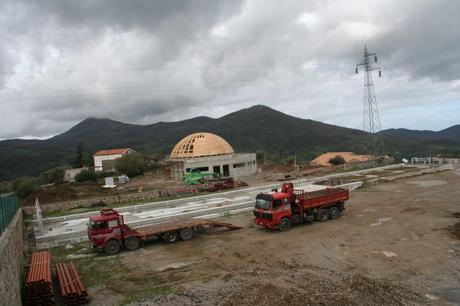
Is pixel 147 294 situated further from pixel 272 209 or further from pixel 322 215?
pixel 322 215

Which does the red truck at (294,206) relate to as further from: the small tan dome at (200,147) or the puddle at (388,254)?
the small tan dome at (200,147)

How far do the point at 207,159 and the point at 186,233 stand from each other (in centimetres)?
3123

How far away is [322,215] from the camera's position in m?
22.6

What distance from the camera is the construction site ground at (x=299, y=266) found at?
11836mm

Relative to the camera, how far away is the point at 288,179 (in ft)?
148

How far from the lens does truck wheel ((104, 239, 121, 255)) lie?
18.3m

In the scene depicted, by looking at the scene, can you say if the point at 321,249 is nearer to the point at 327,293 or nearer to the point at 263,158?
the point at 327,293

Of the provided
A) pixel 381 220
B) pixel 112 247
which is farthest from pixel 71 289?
pixel 381 220

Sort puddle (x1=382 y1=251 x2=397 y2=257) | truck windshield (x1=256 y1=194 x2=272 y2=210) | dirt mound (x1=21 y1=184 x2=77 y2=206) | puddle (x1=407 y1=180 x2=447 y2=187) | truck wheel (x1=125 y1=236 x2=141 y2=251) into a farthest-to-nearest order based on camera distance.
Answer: dirt mound (x1=21 y1=184 x2=77 y2=206), puddle (x1=407 y1=180 x2=447 y2=187), truck windshield (x1=256 y1=194 x2=272 y2=210), truck wheel (x1=125 y1=236 x2=141 y2=251), puddle (x1=382 y1=251 x2=397 y2=257)

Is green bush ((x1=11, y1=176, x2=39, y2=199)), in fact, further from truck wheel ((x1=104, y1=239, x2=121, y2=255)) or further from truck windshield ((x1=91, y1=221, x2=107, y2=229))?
truck wheel ((x1=104, y1=239, x2=121, y2=255))

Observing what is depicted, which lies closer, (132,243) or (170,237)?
(132,243)

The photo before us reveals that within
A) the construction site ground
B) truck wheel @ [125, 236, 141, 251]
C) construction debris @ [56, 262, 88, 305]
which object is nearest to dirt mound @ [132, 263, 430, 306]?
the construction site ground

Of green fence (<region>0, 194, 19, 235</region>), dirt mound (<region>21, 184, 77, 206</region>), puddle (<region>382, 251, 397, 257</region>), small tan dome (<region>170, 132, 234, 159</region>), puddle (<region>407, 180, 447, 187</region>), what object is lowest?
puddle (<region>382, 251, 397, 257</region>)

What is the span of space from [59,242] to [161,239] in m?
6.26
